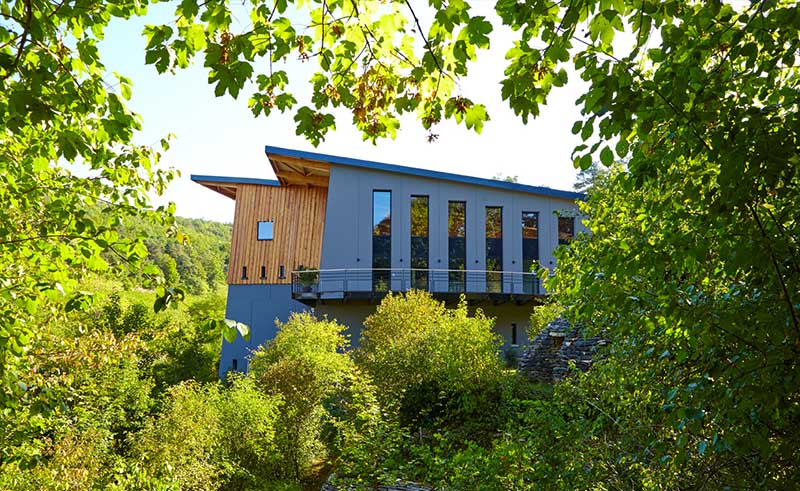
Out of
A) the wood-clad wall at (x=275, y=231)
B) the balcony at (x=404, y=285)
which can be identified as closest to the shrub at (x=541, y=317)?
the balcony at (x=404, y=285)

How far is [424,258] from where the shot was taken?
2227 centimetres

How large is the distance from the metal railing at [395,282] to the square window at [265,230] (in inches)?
116

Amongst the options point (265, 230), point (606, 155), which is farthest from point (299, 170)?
point (606, 155)

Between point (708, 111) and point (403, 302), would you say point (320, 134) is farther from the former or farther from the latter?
point (403, 302)

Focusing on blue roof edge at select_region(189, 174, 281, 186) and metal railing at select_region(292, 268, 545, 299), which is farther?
blue roof edge at select_region(189, 174, 281, 186)

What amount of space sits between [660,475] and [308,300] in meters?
19.4

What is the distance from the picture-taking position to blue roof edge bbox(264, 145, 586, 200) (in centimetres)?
2132

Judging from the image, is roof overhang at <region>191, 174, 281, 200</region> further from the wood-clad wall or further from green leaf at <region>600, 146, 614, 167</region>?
green leaf at <region>600, 146, 614, 167</region>

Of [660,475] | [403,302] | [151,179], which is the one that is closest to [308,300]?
[403,302]

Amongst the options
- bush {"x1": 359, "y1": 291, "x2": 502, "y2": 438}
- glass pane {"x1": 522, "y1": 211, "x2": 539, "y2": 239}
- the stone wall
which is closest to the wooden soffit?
glass pane {"x1": 522, "y1": 211, "x2": 539, "y2": 239}

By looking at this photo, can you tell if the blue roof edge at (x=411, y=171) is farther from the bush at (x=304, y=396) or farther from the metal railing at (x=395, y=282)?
the bush at (x=304, y=396)

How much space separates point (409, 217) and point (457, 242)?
2.15 m

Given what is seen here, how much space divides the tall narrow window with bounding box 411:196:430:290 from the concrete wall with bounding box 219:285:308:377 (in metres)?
5.30

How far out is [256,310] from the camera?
24.0 metres
